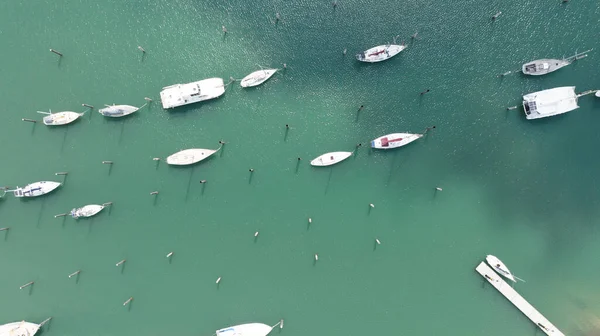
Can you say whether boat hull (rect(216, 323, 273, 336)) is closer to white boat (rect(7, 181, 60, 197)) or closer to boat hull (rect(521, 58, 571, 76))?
white boat (rect(7, 181, 60, 197))

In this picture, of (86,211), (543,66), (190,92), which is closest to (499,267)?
(543,66)

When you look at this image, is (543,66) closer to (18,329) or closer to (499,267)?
(499,267)

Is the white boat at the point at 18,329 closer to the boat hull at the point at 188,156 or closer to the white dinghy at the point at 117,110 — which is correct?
the boat hull at the point at 188,156

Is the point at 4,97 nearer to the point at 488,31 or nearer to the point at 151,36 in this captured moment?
the point at 151,36

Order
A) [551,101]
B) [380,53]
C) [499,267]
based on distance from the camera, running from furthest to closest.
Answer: [380,53]
[499,267]
[551,101]

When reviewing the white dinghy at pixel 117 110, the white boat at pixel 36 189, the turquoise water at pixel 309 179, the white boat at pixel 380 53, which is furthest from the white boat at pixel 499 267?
the white boat at pixel 36 189

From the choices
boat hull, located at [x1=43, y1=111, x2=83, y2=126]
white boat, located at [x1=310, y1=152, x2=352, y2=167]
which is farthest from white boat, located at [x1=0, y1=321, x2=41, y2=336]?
white boat, located at [x1=310, y1=152, x2=352, y2=167]

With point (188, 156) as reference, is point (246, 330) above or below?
below
